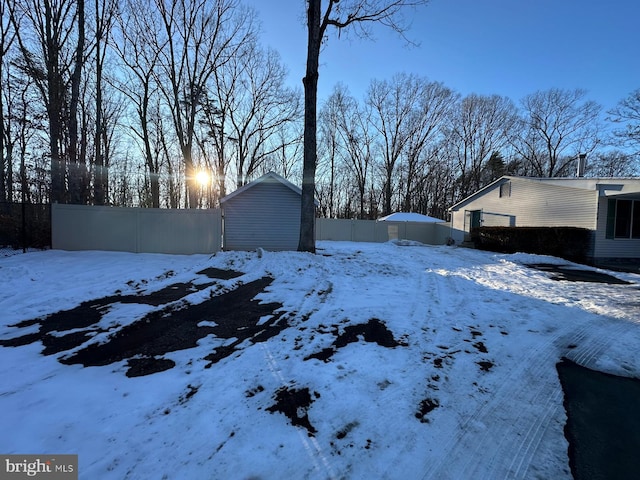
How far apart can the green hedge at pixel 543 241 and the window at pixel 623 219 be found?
0.94 metres

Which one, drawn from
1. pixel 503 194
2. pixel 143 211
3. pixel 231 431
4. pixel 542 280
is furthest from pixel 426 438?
pixel 503 194

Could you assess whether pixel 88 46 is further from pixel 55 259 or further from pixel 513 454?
pixel 513 454

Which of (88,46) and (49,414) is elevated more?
(88,46)

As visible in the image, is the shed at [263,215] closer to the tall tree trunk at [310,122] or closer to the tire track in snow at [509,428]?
the tall tree trunk at [310,122]

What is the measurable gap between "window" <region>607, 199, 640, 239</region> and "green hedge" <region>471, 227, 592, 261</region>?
3.09ft

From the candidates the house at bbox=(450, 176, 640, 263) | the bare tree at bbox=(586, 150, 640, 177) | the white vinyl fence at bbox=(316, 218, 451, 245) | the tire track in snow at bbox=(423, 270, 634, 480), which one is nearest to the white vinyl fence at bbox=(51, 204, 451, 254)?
the tire track in snow at bbox=(423, 270, 634, 480)

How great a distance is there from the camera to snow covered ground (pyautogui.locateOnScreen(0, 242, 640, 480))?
1715 millimetres

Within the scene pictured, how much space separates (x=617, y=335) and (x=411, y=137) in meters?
30.4

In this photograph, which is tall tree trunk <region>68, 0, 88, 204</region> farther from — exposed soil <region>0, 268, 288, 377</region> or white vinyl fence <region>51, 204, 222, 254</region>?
exposed soil <region>0, 268, 288, 377</region>

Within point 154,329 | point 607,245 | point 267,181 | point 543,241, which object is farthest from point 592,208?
point 154,329

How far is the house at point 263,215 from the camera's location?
12.8 meters

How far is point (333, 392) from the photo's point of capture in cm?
236

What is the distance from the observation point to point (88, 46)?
14250 mm

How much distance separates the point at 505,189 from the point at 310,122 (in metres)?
12.9
